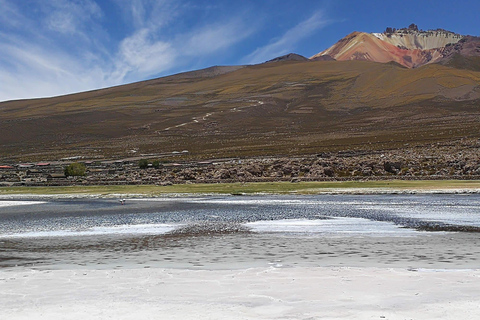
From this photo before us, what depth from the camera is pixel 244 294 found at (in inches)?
384

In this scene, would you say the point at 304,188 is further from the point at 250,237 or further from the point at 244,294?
the point at 244,294

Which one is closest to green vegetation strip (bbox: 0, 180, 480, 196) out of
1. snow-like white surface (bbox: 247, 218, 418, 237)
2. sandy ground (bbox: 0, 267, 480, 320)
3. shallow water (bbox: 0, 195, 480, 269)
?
shallow water (bbox: 0, 195, 480, 269)

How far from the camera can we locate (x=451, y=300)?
8.84 meters

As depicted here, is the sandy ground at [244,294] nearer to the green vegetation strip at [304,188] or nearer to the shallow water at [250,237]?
the shallow water at [250,237]

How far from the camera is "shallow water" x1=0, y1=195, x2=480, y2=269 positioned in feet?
44.7

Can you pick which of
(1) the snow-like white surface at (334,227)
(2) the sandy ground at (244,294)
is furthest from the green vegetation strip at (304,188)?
(2) the sandy ground at (244,294)

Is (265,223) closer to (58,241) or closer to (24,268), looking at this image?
(58,241)

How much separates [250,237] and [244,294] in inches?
345

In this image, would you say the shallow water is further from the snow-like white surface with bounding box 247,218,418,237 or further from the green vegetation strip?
the green vegetation strip

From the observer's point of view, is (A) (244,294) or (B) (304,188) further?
(B) (304,188)

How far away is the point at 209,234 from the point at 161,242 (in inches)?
97.6

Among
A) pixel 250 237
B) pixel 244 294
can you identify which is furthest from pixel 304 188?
pixel 244 294

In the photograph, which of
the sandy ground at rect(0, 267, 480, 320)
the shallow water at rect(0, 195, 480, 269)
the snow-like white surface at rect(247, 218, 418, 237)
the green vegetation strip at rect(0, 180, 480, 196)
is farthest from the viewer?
the green vegetation strip at rect(0, 180, 480, 196)

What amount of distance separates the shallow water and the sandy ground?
1.24 m
